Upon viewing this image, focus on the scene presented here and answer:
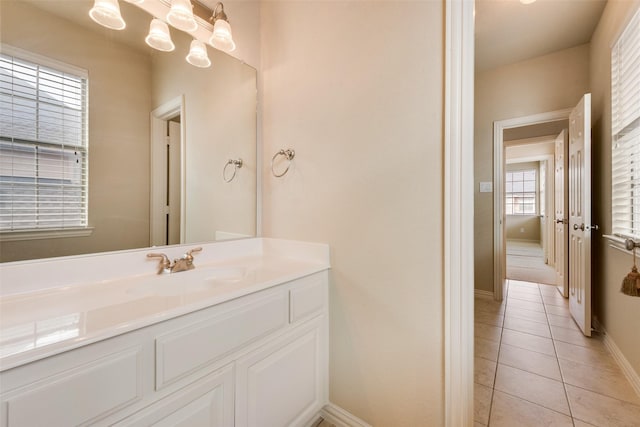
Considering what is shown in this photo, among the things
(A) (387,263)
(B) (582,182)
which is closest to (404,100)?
(A) (387,263)

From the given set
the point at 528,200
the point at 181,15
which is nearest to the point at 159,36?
the point at 181,15

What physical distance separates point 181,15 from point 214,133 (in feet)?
1.85

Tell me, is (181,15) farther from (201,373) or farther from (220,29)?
(201,373)

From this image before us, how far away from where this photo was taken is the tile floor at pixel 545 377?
135 centimetres

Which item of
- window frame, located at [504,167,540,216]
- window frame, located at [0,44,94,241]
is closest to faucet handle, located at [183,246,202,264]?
window frame, located at [0,44,94,241]

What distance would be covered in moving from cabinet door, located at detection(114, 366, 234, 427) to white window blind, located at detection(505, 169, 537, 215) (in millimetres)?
8791

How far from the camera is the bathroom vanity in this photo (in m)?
0.58

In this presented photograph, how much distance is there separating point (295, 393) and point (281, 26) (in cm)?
204

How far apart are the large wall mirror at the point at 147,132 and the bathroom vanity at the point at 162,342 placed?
0.13m

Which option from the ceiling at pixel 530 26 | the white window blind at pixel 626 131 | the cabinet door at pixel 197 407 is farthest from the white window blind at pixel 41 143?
→ the white window blind at pixel 626 131

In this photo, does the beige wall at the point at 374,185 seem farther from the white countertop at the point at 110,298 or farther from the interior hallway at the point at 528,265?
the interior hallway at the point at 528,265

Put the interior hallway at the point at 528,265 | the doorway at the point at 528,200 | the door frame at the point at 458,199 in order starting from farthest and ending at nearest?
the doorway at the point at 528,200
the interior hallway at the point at 528,265
the door frame at the point at 458,199

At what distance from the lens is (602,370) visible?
67.2 inches

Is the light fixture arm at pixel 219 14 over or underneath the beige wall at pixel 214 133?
over
